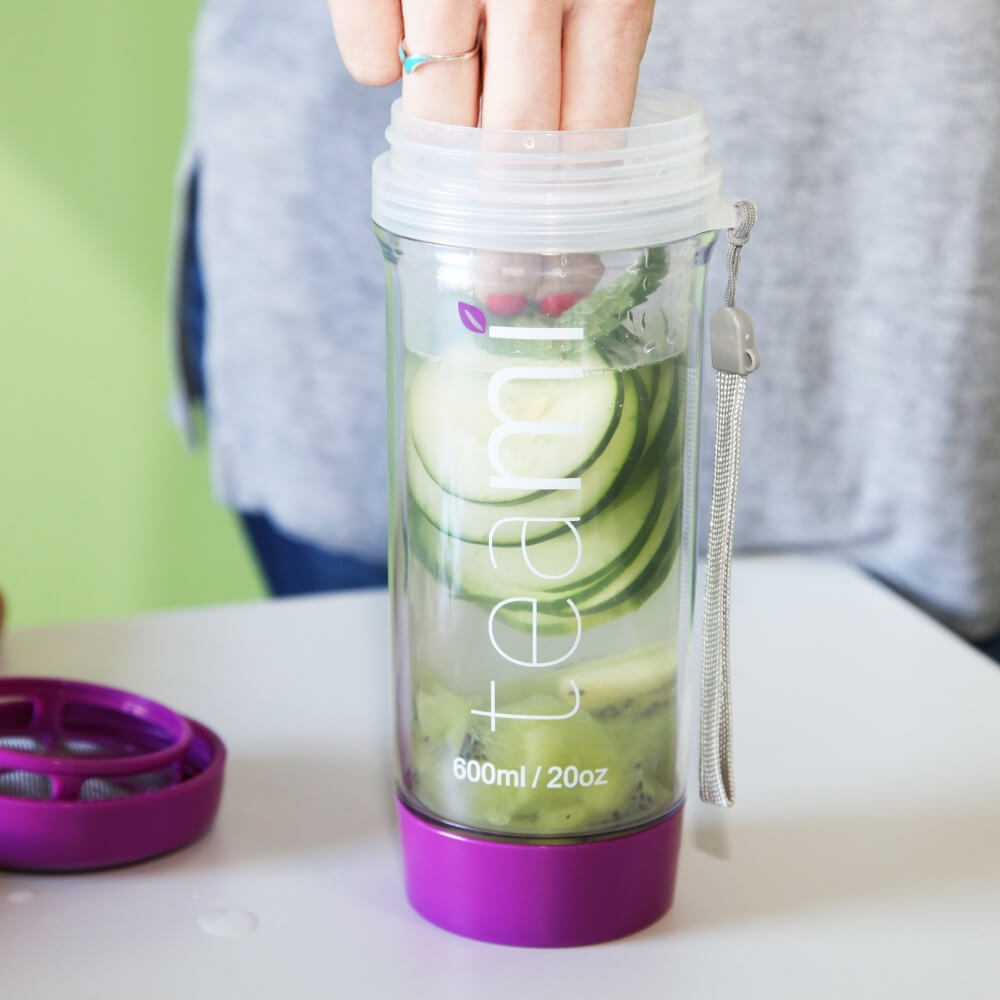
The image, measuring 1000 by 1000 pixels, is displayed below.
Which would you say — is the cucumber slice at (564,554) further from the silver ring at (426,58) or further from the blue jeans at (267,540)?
the blue jeans at (267,540)

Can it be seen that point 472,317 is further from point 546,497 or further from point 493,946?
point 493,946

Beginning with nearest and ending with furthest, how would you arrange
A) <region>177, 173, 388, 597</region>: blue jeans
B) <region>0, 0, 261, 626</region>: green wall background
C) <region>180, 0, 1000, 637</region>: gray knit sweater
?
<region>180, 0, 1000, 637</region>: gray knit sweater < <region>177, 173, 388, 597</region>: blue jeans < <region>0, 0, 261, 626</region>: green wall background

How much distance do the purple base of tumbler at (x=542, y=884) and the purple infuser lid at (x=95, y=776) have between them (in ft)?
0.27

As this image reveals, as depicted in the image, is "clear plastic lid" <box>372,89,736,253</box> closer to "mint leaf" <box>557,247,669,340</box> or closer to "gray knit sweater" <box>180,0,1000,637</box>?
"mint leaf" <box>557,247,669,340</box>

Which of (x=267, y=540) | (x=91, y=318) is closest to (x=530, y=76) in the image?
(x=267, y=540)

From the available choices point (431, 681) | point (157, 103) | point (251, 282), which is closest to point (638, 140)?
point (431, 681)

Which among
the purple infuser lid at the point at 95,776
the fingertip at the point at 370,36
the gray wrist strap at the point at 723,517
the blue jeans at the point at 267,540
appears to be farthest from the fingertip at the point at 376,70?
the blue jeans at the point at 267,540

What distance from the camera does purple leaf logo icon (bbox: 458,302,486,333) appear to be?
A: 364 millimetres

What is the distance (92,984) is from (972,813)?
29cm

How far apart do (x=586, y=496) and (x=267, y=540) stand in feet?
2.04

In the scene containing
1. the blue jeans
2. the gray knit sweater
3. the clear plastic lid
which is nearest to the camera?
the clear plastic lid

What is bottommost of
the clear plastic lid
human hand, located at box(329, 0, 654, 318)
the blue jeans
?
the blue jeans

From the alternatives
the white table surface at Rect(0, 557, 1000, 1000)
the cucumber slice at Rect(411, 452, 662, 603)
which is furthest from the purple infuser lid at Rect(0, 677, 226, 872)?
the cucumber slice at Rect(411, 452, 662, 603)

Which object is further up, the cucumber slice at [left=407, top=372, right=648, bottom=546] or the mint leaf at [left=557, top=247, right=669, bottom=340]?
the mint leaf at [left=557, top=247, right=669, bottom=340]
